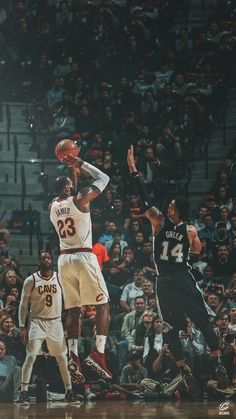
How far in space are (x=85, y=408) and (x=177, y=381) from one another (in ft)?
7.47

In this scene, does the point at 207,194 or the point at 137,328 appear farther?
the point at 207,194

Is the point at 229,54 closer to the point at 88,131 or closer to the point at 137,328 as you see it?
the point at 88,131

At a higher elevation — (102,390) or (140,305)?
(140,305)

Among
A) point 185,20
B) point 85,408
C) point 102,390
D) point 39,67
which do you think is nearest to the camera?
point 85,408

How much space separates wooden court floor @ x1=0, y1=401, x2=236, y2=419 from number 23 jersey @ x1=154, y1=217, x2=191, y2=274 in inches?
61.1

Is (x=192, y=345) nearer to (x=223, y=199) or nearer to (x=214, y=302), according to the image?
(x=214, y=302)

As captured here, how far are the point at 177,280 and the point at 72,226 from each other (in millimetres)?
1343

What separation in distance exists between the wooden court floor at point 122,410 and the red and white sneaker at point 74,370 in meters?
0.30

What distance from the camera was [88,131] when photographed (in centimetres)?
1988

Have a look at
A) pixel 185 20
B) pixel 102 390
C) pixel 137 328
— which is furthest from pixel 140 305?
pixel 185 20

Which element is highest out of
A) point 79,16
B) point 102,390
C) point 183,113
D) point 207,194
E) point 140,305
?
point 79,16

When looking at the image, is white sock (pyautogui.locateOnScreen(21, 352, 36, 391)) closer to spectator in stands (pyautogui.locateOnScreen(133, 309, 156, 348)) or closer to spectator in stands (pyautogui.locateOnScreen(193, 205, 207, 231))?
spectator in stands (pyautogui.locateOnScreen(133, 309, 156, 348))

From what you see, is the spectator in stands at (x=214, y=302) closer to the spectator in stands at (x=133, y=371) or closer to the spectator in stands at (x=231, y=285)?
the spectator in stands at (x=231, y=285)

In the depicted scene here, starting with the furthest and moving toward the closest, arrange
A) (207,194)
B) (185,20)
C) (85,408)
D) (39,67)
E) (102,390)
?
1. (185,20)
2. (39,67)
3. (207,194)
4. (102,390)
5. (85,408)
